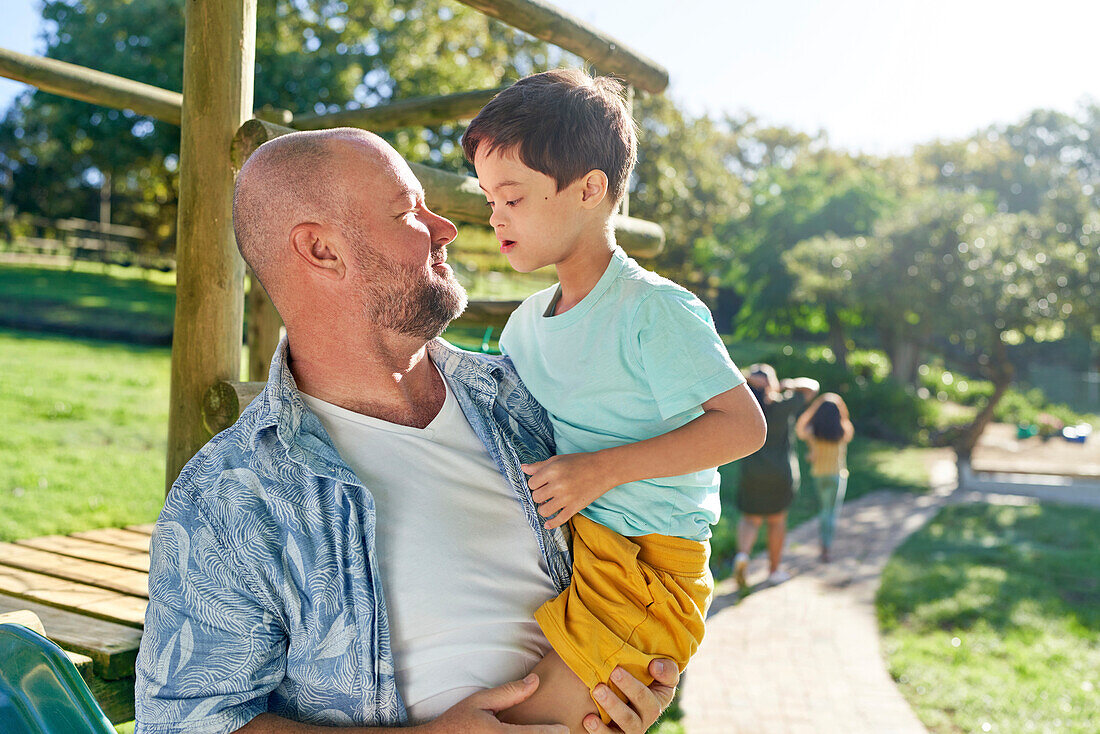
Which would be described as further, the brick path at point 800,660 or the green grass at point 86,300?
the green grass at point 86,300

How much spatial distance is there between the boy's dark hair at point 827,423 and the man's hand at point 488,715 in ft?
21.2

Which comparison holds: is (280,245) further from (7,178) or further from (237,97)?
(7,178)

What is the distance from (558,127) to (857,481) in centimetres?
1121

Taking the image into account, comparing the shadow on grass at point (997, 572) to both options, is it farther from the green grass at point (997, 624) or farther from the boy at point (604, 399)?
the boy at point (604, 399)

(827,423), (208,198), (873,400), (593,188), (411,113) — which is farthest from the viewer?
(873,400)

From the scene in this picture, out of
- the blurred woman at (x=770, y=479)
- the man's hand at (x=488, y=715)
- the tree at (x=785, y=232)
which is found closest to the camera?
the man's hand at (x=488, y=715)

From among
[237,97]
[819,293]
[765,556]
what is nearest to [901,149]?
[819,293]

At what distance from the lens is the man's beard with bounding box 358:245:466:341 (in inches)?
63.6

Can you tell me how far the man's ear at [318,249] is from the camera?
161cm

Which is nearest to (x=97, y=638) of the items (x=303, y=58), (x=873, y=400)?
(x=303, y=58)

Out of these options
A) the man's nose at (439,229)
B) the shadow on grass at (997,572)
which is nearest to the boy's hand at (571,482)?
the man's nose at (439,229)

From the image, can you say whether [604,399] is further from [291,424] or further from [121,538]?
[121,538]

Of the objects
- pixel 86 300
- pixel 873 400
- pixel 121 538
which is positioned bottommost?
pixel 873 400

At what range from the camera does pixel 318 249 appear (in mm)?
1616
